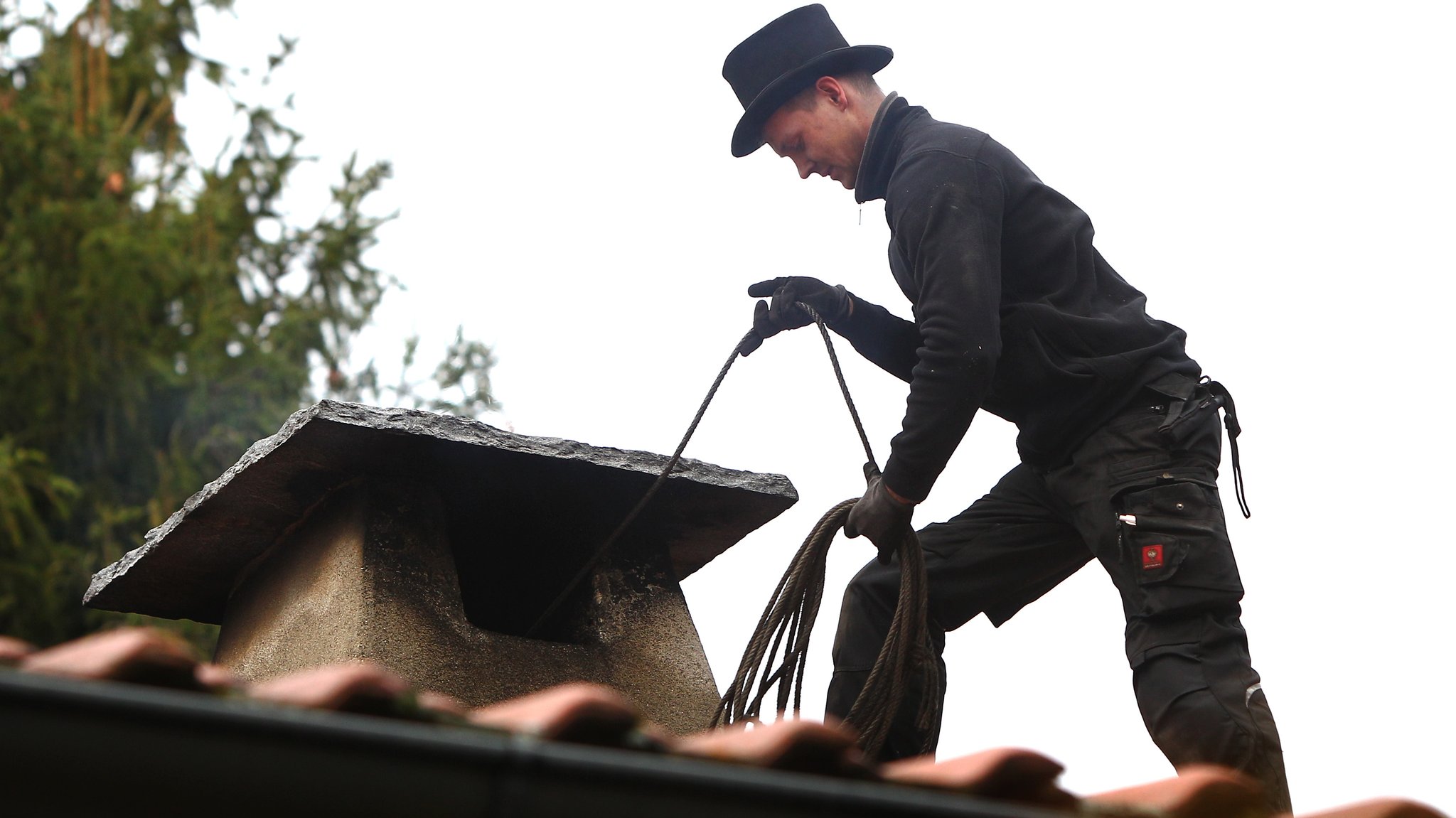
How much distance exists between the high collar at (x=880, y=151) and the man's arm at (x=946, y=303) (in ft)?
0.74

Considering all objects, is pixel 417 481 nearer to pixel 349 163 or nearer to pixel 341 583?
pixel 341 583

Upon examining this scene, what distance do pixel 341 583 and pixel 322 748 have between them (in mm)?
2366

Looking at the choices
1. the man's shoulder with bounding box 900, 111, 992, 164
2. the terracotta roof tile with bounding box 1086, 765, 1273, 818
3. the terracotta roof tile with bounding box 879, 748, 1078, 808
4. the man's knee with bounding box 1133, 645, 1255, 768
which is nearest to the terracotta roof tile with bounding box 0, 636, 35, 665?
the terracotta roof tile with bounding box 879, 748, 1078, 808

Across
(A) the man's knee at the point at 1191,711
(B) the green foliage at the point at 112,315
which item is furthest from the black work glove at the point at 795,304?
(B) the green foliage at the point at 112,315

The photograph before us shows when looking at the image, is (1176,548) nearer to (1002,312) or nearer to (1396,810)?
(1002,312)

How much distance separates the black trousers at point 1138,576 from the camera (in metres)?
2.84

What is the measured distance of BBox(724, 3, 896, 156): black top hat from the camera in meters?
3.68

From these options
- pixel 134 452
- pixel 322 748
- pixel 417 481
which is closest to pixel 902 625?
pixel 417 481

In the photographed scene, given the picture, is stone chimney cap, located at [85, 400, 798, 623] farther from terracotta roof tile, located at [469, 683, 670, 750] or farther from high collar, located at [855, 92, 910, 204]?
terracotta roof tile, located at [469, 683, 670, 750]

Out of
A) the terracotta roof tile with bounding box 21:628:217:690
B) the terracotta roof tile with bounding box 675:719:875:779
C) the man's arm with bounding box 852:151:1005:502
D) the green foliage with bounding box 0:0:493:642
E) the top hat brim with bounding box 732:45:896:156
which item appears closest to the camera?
the terracotta roof tile with bounding box 21:628:217:690

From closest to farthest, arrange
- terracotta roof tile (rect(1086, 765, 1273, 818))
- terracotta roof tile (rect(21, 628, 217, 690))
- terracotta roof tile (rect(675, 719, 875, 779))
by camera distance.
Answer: terracotta roof tile (rect(21, 628, 217, 690)), terracotta roof tile (rect(675, 719, 875, 779)), terracotta roof tile (rect(1086, 765, 1273, 818))

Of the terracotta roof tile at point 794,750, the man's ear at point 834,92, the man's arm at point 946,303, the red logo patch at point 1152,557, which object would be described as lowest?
the terracotta roof tile at point 794,750

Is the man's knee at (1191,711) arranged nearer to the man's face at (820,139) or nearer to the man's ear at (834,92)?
the man's face at (820,139)

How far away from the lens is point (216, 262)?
11023 millimetres
